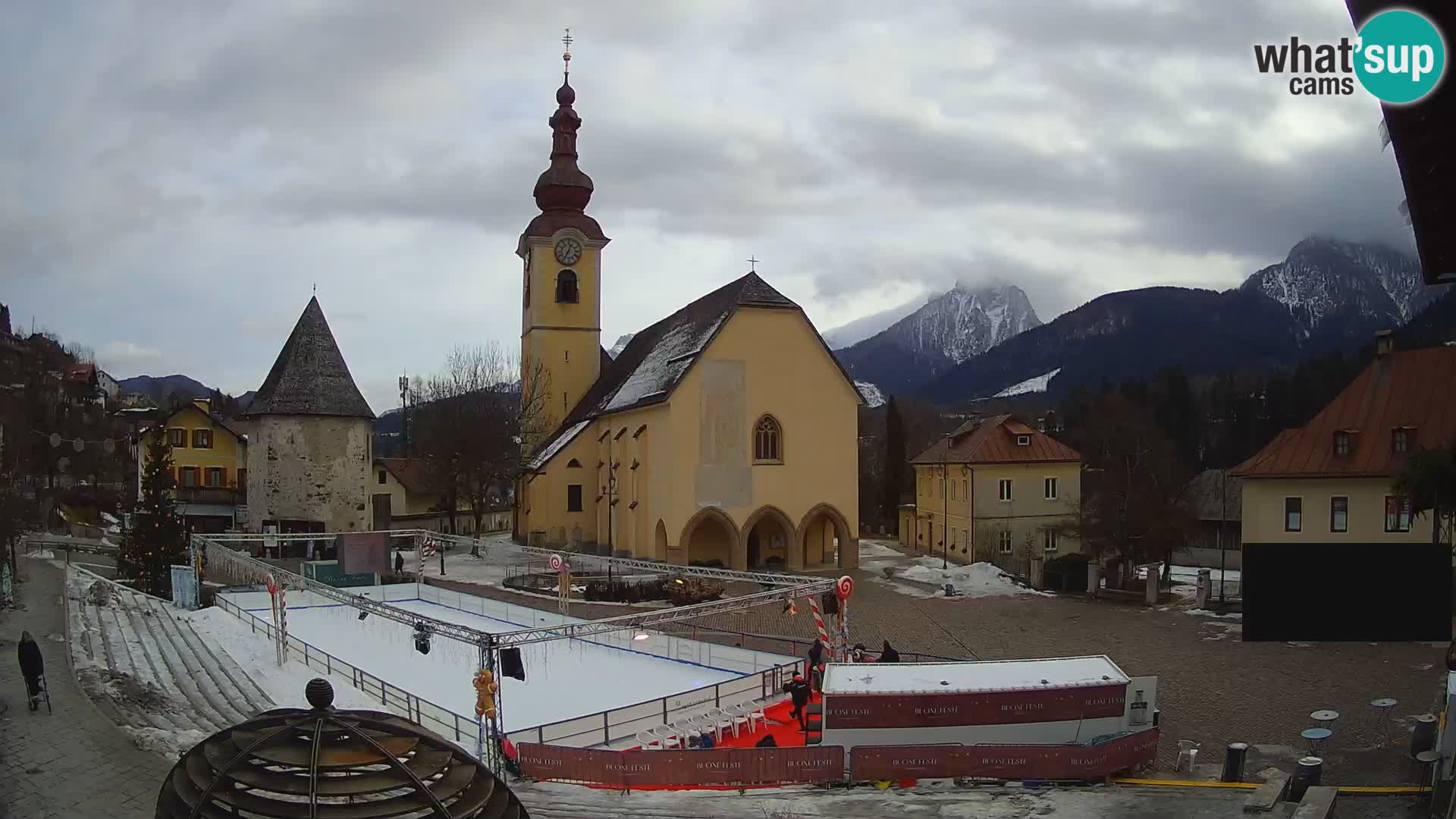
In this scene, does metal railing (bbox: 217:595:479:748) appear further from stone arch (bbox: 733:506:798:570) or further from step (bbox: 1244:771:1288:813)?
stone arch (bbox: 733:506:798:570)

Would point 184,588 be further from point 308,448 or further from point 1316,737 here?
point 1316,737

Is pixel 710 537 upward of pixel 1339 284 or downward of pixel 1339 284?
downward

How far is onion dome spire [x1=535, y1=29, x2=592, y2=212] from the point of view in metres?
49.3

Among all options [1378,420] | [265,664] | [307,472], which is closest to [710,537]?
[307,472]

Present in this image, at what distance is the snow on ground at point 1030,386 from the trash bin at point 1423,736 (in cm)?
17673

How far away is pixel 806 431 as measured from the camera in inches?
1447

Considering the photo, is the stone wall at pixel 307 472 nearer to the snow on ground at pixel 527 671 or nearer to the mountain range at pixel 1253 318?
the snow on ground at pixel 527 671

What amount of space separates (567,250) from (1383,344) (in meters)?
34.1

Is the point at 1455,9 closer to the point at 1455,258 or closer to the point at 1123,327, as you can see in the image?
the point at 1455,258

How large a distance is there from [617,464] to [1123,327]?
6655 inches

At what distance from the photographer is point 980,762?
41.6ft

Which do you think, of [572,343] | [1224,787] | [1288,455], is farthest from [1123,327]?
[1224,787]

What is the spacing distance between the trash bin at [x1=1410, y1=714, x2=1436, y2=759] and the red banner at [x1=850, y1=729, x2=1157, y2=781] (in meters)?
4.03

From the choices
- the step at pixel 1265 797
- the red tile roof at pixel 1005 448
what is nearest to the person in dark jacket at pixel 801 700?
the step at pixel 1265 797
